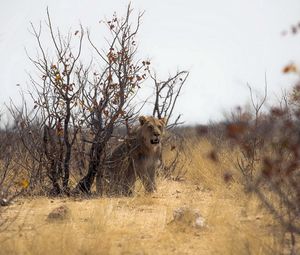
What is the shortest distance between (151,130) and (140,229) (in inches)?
170

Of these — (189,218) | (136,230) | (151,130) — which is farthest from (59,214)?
(151,130)

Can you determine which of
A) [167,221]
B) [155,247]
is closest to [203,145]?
[167,221]

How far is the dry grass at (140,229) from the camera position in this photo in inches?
213

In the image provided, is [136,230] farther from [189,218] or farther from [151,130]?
[151,130]

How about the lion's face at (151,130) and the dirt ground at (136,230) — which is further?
the lion's face at (151,130)

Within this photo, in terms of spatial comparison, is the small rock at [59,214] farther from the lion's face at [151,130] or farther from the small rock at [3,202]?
the lion's face at [151,130]

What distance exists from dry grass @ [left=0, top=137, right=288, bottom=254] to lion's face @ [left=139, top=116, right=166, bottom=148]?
5.12ft

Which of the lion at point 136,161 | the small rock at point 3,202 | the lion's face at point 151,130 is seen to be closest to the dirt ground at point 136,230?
the small rock at point 3,202

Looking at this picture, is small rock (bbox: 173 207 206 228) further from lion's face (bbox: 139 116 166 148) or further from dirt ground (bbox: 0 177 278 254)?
lion's face (bbox: 139 116 166 148)

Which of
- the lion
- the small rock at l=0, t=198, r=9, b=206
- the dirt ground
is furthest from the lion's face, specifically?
the small rock at l=0, t=198, r=9, b=206

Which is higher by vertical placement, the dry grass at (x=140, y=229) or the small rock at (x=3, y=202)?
the small rock at (x=3, y=202)

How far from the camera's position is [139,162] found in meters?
10.9

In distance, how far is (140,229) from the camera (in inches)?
262

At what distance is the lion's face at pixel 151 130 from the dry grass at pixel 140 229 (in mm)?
1560
